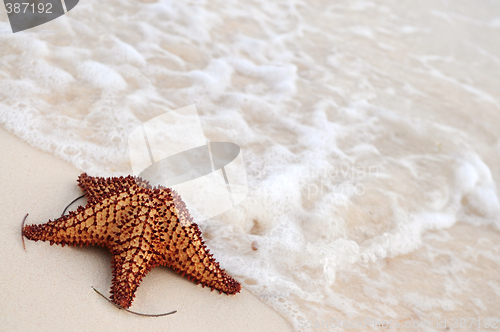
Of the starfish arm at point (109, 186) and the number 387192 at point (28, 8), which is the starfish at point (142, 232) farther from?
the number 387192 at point (28, 8)

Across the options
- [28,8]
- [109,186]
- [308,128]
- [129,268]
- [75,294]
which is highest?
[28,8]

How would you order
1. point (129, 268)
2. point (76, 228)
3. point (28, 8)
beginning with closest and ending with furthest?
point (129, 268), point (76, 228), point (28, 8)

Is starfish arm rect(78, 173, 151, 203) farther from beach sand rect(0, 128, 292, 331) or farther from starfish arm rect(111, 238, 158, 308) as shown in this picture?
starfish arm rect(111, 238, 158, 308)

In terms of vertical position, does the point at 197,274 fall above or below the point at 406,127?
above

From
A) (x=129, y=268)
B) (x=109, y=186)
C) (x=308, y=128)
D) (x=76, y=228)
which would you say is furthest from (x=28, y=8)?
(x=129, y=268)

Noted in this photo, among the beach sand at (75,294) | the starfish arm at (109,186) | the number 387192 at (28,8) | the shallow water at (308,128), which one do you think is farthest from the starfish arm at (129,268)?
the number 387192 at (28,8)

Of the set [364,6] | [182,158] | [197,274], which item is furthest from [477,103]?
[197,274]

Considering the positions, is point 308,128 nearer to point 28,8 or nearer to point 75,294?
point 75,294

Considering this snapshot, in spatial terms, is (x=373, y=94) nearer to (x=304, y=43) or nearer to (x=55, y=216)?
(x=304, y=43)
